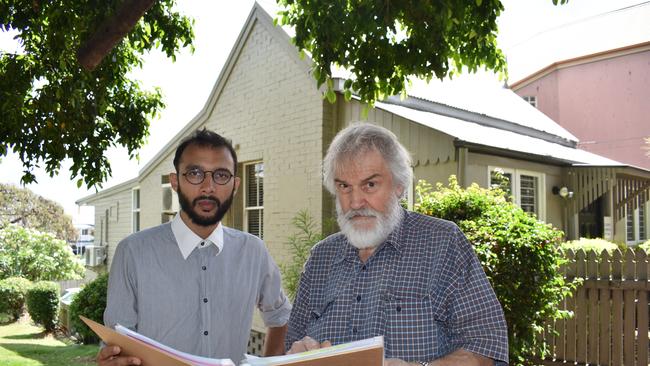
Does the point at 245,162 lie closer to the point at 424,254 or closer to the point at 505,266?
the point at 505,266

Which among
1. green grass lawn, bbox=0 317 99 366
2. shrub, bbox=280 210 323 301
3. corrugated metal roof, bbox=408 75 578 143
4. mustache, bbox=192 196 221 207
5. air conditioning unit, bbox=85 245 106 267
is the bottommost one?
green grass lawn, bbox=0 317 99 366

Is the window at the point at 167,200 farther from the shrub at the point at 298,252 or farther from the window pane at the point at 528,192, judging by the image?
the window pane at the point at 528,192

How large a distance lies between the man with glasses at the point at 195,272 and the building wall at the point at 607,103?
56.2ft

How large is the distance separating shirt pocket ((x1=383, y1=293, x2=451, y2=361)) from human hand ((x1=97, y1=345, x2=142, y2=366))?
914 mm

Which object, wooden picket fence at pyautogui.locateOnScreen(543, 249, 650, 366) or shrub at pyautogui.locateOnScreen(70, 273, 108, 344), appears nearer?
wooden picket fence at pyautogui.locateOnScreen(543, 249, 650, 366)

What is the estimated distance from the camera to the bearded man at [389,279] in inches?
79.0

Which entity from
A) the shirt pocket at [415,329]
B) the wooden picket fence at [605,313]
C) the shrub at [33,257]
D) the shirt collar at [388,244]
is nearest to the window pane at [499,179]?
the wooden picket fence at [605,313]

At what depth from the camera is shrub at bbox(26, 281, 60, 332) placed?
12961 millimetres

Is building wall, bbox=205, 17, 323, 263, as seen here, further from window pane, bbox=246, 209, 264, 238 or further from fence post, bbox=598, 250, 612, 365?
fence post, bbox=598, 250, 612, 365

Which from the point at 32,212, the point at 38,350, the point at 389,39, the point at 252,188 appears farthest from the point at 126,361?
the point at 32,212

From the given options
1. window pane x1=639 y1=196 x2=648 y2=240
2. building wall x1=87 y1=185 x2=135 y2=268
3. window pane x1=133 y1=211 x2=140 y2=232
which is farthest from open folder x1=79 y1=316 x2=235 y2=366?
window pane x1=639 y1=196 x2=648 y2=240

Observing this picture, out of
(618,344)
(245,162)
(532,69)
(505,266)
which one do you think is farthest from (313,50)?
(532,69)

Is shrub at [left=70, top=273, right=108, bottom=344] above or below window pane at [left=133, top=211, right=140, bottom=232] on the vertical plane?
below

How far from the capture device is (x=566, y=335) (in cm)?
605
